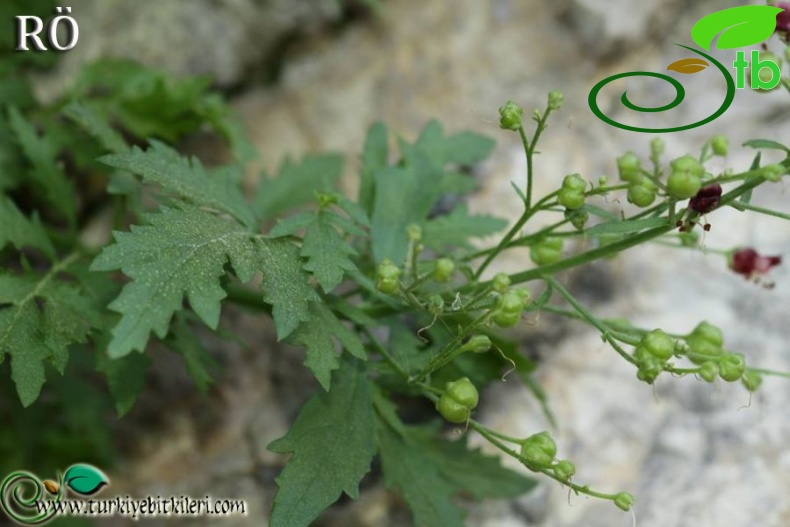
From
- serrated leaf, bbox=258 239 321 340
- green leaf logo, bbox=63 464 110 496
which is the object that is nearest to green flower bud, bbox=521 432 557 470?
serrated leaf, bbox=258 239 321 340

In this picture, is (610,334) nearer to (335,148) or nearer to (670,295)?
(670,295)

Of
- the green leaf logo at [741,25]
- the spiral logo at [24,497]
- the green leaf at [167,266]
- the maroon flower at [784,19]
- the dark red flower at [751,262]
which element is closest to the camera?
the green leaf at [167,266]

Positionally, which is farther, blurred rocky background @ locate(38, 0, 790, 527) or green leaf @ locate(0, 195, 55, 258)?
blurred rocky background @ locate(38, 0, 790, 527)

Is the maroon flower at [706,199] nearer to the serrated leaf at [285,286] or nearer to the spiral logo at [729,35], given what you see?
the spiral logo at [729,35]

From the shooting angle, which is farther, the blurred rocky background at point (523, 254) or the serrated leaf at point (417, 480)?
the blurred rocky background at point (523, 254)

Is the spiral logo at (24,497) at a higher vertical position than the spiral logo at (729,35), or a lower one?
lower

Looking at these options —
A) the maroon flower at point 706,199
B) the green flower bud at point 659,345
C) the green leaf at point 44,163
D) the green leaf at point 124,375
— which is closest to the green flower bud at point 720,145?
the maroon flower at point 706,199

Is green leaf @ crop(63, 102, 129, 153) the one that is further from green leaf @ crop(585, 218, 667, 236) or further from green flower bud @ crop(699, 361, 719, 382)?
green flower bud @ crop(699, 361, 719, 382)

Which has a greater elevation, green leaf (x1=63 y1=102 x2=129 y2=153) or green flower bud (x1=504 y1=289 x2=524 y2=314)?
green flower bud (x1=504 y1=289 x2=524 y2=314)
